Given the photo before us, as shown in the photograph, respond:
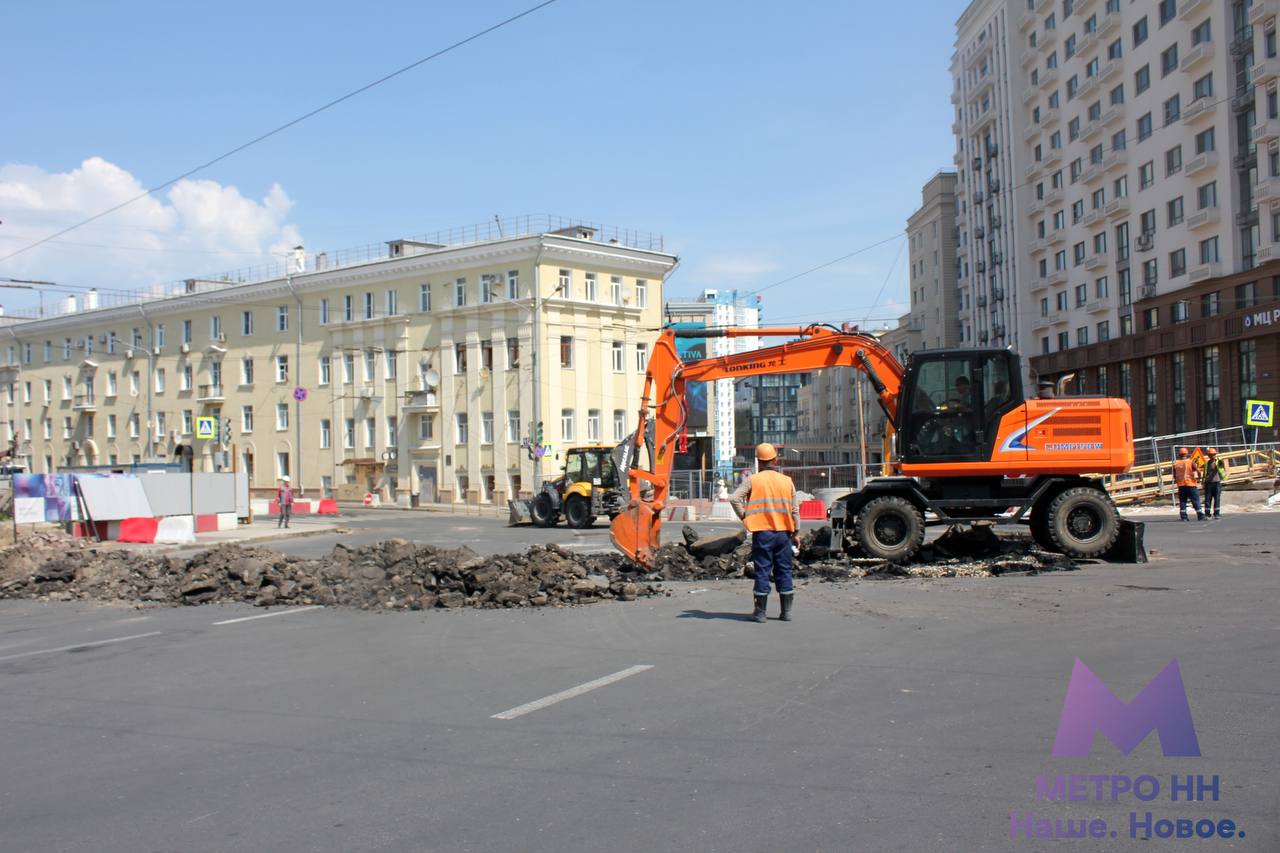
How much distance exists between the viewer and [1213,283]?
4506 cm

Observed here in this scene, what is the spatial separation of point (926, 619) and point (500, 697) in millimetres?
4841

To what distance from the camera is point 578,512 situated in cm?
3297

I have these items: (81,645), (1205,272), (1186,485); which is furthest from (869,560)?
(1205,272)

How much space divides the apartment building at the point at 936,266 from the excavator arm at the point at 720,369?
6552 cm

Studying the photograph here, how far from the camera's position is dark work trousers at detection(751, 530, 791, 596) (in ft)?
33.3

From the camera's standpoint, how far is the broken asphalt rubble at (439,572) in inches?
508

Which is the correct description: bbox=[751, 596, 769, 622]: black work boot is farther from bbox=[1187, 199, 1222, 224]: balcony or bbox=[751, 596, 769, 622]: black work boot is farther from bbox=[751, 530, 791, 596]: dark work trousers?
bbox=[1187, 199, 1222, 224]: balcony

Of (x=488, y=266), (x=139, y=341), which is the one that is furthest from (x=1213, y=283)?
(x=139, y=341)

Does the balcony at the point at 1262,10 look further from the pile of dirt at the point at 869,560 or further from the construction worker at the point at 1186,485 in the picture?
the pile of dirt at the point at 869,560

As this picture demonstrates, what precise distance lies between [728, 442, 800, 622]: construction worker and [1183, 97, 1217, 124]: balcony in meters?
44.7

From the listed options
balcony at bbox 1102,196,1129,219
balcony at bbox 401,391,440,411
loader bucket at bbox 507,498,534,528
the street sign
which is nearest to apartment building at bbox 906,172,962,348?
balcony at bbox 1102,196,1129,219

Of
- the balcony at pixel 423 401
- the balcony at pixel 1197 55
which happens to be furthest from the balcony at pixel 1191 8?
the balcony at pixel 423 401

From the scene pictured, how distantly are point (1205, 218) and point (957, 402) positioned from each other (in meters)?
37.8

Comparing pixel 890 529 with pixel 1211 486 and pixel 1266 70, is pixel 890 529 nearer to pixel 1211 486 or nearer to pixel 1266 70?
pixel 1211 486
